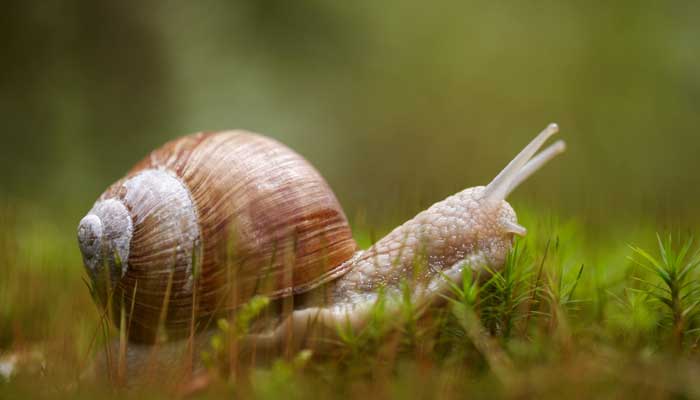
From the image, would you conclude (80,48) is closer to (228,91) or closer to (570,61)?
(228,91)

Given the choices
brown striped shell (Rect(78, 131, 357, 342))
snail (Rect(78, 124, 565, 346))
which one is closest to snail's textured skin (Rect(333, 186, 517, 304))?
snail (Rect(78, 124, 565, 346))

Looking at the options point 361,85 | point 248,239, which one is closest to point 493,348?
point 248,239

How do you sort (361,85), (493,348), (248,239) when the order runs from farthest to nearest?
1. (361,85)
2. (248,239)
3. (493,348)

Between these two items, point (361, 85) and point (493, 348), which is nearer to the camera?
point (493, 348)

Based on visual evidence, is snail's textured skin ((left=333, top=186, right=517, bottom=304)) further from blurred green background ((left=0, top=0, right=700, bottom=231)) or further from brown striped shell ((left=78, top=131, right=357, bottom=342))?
blurred green background ((left=0, top=0, right=700, bottom=231))

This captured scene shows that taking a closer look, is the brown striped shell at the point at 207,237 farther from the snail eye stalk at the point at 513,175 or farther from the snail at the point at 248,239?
the snail eye stalk at the point at 513,175

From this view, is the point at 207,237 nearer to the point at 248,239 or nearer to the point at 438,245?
the point at 248,239

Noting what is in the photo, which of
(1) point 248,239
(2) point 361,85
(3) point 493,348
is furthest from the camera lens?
(2) point 361,85
